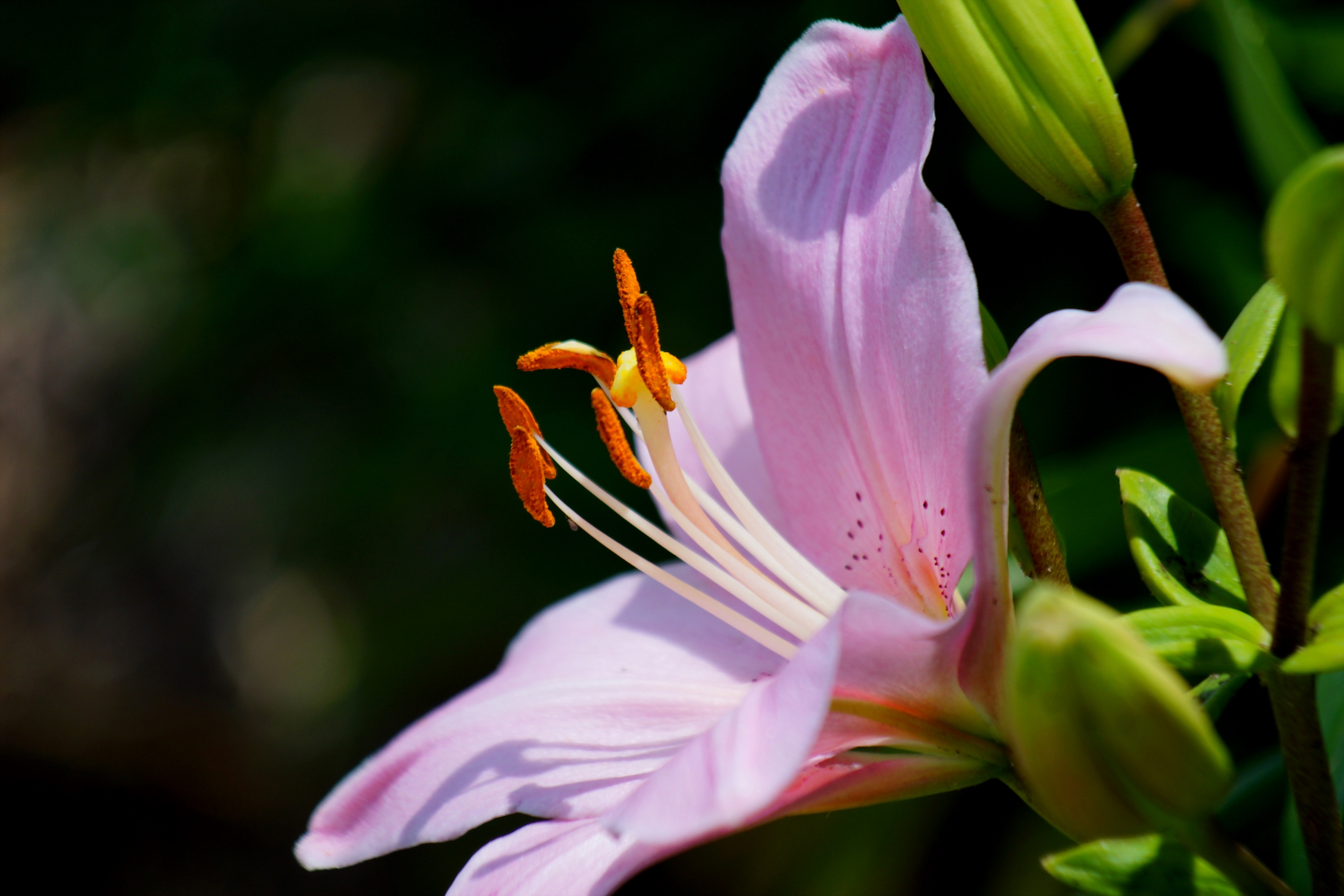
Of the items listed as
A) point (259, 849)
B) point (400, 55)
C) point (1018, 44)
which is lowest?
point (259, 849)

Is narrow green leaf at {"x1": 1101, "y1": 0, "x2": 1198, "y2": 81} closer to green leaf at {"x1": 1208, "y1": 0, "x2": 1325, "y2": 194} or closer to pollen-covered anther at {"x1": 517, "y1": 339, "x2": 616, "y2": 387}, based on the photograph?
green leaf at {"x1": 1208, "y1": 0, "x2": 1325, "y2": 194}

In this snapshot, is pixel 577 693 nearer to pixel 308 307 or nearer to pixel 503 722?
pixel 503 722

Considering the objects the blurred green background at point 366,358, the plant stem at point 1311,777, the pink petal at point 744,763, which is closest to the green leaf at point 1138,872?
the plant stem at point 1311,777

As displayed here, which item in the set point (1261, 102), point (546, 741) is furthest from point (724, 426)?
point (1261, 102)

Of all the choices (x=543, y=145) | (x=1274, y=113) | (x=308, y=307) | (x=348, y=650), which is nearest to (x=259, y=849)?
(x=348, y=650)

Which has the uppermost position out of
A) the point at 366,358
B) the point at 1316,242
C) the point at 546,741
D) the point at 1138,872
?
the point at 366,358

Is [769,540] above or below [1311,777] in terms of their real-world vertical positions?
above

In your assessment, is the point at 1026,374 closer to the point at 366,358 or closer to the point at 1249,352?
the point at 1249,352
